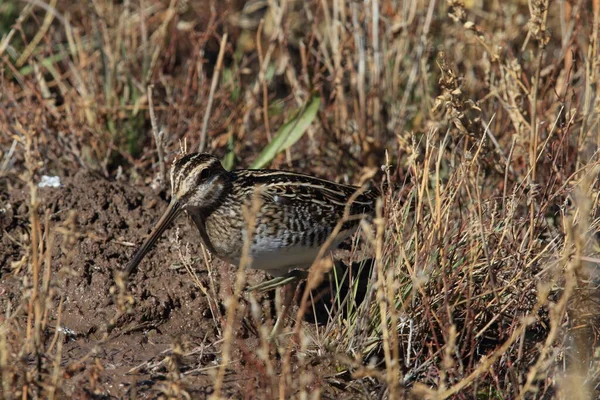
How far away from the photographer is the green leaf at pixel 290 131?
4.76 metres

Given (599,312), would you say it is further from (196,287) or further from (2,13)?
(2,13)

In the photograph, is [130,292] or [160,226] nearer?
[160,226]

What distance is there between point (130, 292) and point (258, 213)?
0.72 m

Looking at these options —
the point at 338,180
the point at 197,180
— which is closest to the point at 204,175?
the point at 197,180

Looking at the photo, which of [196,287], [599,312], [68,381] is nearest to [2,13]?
[196,287]

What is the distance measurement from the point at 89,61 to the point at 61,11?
4.89 feet

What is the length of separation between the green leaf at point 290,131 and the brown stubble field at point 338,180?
2cm

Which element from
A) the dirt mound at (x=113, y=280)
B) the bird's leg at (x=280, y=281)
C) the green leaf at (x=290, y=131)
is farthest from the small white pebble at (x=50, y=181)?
the bird's leg at (x=280, y=281)

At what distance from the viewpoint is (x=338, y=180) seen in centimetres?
499

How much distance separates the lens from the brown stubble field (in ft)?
10.4

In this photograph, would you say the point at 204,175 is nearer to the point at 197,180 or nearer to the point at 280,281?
the point at 197,180

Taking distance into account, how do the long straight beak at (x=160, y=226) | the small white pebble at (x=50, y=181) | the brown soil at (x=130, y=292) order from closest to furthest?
the brown soil at (x=130, y=292), the long straight beak at (x=160, y=226), the small white pebble at (x=50, y=181)

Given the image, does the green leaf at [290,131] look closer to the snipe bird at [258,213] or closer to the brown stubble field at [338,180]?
the brown stubble field at [338,180]

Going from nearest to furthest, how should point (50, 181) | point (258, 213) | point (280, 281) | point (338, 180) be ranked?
point (258, 213), point (280, 281), point (50, 181), point (338, 180)
